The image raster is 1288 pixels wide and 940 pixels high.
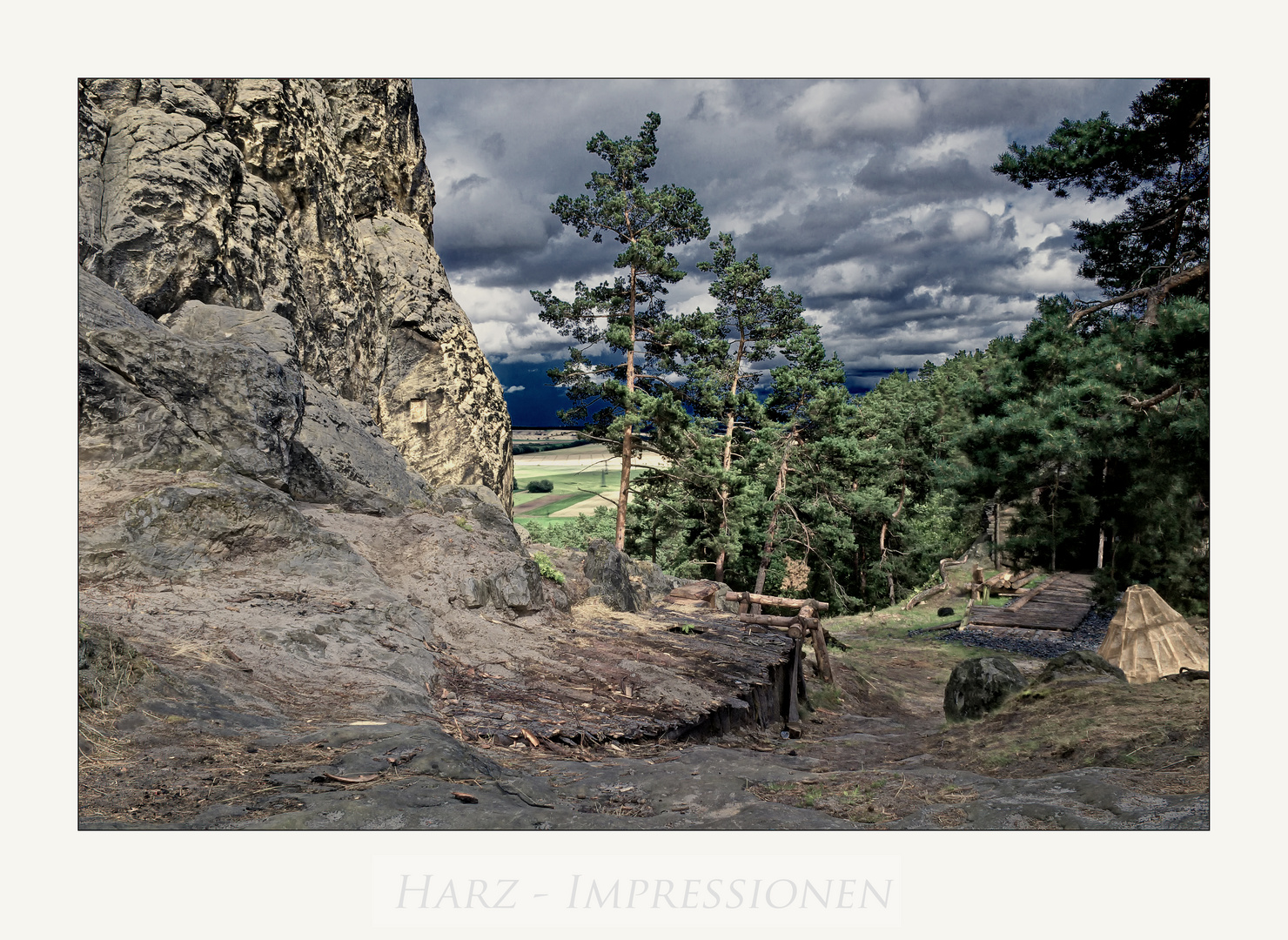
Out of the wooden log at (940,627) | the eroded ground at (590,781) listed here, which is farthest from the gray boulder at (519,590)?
the wooden log at (940,627)

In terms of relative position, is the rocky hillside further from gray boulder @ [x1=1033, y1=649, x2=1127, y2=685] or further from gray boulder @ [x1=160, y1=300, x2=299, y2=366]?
gray boulder @ [x1=1033, y1=649, x2=1127, y2=685]

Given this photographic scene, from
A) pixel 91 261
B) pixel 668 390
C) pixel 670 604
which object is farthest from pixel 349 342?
pixel 668 390

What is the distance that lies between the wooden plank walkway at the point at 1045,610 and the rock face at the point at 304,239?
48.8 feet

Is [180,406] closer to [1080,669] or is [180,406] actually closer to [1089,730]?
[1089,730]

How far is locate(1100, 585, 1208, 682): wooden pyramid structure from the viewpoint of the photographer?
884 centimetres

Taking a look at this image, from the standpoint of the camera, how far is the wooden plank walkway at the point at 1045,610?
16219 mm

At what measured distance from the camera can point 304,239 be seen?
16375 mm

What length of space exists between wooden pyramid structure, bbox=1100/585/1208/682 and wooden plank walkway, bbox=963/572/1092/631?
4.91m

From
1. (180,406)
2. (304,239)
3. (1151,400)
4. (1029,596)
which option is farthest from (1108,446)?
(304,239)

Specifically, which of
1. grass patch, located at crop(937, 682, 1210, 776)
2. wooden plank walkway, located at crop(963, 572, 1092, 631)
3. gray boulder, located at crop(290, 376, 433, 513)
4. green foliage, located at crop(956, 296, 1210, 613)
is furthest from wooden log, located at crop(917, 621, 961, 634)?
gray boulder, located at crop(290, 376, 433, 513)

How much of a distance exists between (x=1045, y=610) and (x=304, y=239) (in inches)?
761

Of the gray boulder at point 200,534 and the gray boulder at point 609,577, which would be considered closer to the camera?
the gray boulder at point 200,534

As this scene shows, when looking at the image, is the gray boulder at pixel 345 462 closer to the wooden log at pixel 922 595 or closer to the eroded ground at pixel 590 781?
the eroded ground at pixel 590 781

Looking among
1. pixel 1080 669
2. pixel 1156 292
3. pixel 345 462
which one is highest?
pixel 1156 292
